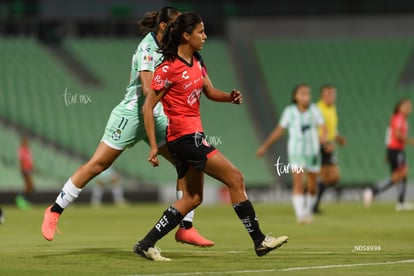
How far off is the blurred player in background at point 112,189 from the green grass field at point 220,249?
9259 millimetres

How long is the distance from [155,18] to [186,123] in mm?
1725

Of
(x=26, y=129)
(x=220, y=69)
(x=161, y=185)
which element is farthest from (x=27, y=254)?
(x=220, y=69)

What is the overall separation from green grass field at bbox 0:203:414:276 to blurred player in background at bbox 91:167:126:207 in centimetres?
926

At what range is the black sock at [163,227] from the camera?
1120 cm

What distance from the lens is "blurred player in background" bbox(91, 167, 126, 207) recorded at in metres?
31.0

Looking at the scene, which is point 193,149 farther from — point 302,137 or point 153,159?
point 302,137

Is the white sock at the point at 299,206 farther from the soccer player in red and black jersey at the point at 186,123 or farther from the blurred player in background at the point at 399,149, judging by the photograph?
the soccer player in red and black jersey at the point at 186,123

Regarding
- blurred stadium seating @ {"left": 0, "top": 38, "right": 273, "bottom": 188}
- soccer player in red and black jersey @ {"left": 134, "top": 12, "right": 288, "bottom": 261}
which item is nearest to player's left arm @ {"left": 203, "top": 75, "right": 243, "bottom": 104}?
soccer player in red and black jersey @ {"left": 134, "top": 12, "right": 288, "bottom": 261}

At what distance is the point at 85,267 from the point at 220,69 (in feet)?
91.5

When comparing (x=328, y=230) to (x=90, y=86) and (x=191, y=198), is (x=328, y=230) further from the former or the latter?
(x=90, y=86)

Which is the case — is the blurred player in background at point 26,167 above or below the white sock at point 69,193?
below

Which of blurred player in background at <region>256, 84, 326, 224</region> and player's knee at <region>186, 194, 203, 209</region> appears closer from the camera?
player's knee at <region>186, 194, 203, 209</region>

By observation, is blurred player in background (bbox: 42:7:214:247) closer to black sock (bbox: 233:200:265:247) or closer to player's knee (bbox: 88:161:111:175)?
player's knee (bbox: 88:161:111:175)

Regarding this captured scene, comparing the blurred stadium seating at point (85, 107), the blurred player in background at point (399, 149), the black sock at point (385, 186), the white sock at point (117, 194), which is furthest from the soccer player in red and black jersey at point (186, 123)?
the blurred stadium seating at point (85, 107)
